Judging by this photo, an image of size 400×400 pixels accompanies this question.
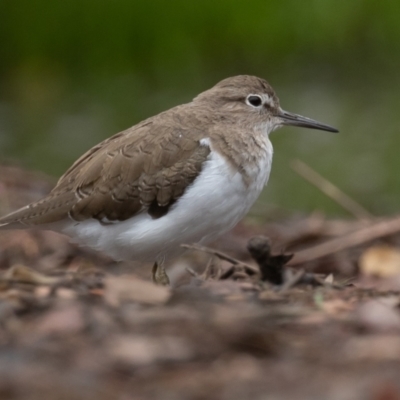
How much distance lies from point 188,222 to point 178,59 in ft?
33.5

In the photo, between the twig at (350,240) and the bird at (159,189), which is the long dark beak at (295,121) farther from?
the twig at (350,240)

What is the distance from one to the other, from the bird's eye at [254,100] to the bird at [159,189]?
1.37ft

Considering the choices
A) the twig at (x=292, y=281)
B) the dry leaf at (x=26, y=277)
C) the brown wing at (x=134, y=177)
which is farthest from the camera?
the brown wing at (x=134, y=177)

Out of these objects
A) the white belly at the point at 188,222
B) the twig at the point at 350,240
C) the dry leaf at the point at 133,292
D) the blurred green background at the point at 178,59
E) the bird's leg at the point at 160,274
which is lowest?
the dry leaf at the point at 133,292

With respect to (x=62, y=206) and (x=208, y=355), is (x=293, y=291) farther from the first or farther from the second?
(x=62, y=206)

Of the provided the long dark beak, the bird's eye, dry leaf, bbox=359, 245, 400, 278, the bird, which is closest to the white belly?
the bird

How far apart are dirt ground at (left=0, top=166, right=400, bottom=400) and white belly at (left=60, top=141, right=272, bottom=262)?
573mm

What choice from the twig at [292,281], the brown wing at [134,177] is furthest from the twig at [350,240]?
the twig at [292,281]

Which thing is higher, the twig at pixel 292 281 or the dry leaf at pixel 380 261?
the dry leaf at pixel 380 261

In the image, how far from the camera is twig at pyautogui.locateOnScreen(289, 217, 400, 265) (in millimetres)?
6340

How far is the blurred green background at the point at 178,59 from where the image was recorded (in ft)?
42.9

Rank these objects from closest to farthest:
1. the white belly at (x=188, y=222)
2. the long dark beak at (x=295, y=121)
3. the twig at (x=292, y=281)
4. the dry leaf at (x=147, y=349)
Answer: the dry leaf at (x=147, y=349) < the twig at (x=292, y=281) < the white belly at (x=188, y=222) < the long dark beak at (x=295, y=121)

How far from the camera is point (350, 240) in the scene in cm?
646

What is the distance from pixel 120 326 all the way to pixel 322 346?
720 millimetres
